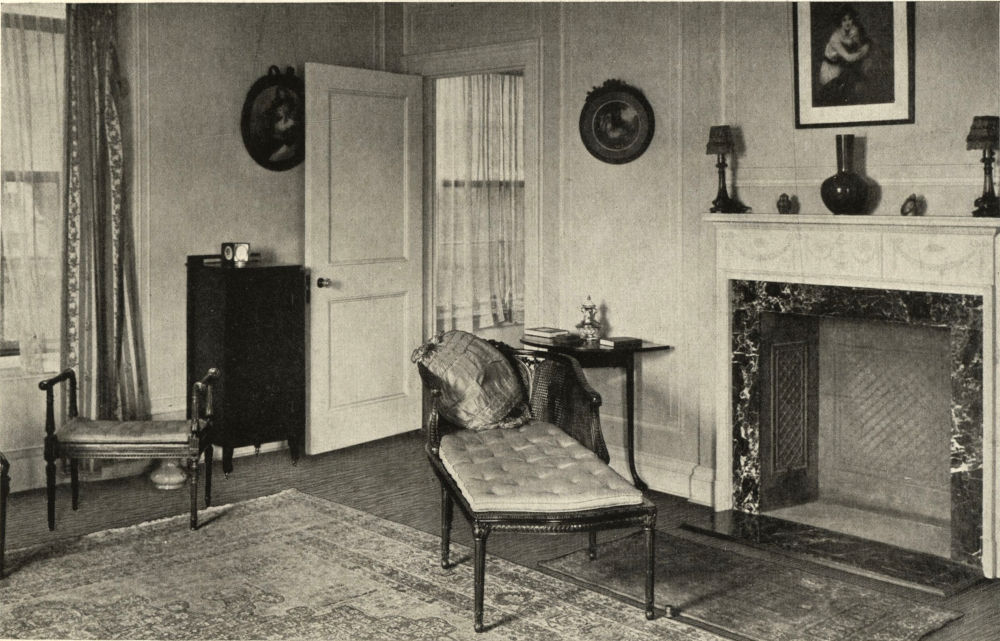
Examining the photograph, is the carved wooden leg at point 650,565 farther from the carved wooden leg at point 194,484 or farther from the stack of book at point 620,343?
the carved wooden leg at point 194,484

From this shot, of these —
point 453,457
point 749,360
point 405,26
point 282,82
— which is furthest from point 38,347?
point 749,360

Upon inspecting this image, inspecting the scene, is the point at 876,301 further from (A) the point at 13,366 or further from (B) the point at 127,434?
(A) the point at 13,366

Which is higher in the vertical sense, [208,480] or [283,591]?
[208,480]

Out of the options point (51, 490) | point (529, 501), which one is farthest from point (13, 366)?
point (529, 501)

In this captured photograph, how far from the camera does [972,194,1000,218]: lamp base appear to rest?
13.5ft

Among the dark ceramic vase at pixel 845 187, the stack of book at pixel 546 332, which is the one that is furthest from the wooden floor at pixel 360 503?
the dark ceramic vase at pixel 845 187

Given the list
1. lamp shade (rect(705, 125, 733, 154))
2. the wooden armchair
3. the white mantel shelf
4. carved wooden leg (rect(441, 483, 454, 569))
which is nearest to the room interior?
the white mantel shelf

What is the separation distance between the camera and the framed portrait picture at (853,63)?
4426 mm

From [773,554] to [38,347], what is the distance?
3696mm

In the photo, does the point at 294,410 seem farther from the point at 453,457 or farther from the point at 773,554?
the point at 773,554

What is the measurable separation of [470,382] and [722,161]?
66.6 inches

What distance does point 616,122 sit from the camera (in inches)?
219

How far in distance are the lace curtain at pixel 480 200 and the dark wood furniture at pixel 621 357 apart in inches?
81.8

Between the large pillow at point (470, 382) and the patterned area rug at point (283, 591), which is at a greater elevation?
the large pillow at point (470, 382)
